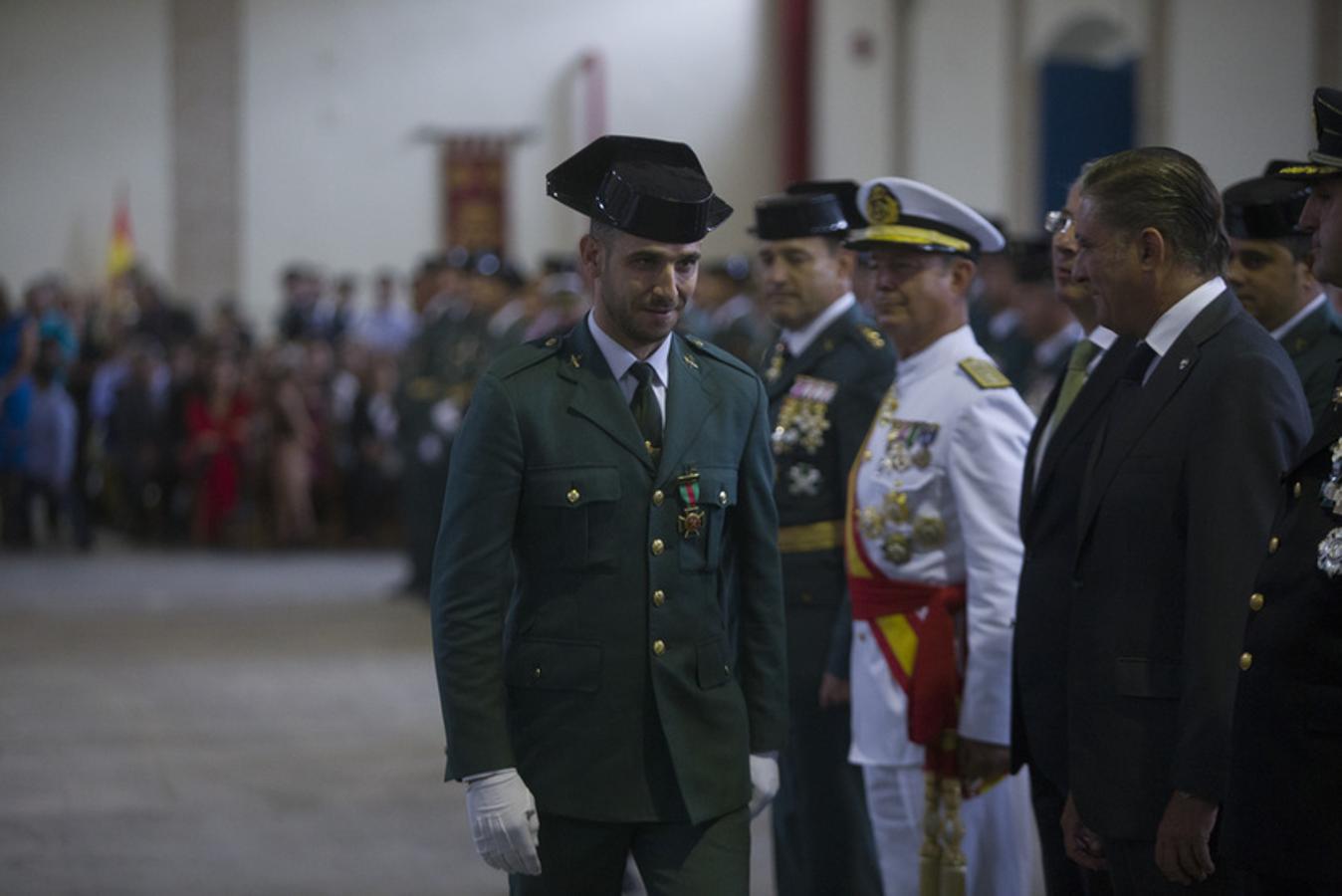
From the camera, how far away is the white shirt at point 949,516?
344cm

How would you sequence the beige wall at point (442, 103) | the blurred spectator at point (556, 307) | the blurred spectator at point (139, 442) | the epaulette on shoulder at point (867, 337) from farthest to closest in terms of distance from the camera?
the beige wall at point (442, 103) < the blurred spectator at point (139, 442) < the blurred spectator at point (556, 307) < the epaulette on shoulder at point (867, 337)

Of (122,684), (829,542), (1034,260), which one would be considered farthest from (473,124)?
(829,542)

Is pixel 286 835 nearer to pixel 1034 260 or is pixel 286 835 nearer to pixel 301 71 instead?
pixel 1034 260

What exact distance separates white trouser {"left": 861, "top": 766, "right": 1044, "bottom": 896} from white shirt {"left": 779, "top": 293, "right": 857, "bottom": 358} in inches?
38.9

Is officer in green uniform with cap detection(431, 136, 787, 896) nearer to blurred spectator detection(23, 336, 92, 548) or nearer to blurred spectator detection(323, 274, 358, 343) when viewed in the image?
blurred spectator detection(23, 336, 92, 548)

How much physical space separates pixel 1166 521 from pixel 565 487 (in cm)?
85

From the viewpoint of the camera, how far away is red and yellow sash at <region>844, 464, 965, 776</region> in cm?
351

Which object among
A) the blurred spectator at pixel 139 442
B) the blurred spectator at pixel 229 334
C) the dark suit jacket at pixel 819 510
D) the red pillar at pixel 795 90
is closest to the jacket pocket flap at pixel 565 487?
the dark suit jacket at pixel 819 510

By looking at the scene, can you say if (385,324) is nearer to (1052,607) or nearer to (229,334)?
(229,334)

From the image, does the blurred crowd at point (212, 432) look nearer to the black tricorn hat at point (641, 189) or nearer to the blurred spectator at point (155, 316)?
the blurred spectator at point (155, 316)

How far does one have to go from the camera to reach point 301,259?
1900cm

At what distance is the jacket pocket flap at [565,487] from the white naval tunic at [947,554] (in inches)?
39.9

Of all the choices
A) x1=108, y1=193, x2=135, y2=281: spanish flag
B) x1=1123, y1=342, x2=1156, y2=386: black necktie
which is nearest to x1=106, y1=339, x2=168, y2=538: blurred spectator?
x1=108, y1=193, x2=135, y2=281: spanish flag

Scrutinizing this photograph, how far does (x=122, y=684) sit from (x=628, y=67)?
12.9 meters
